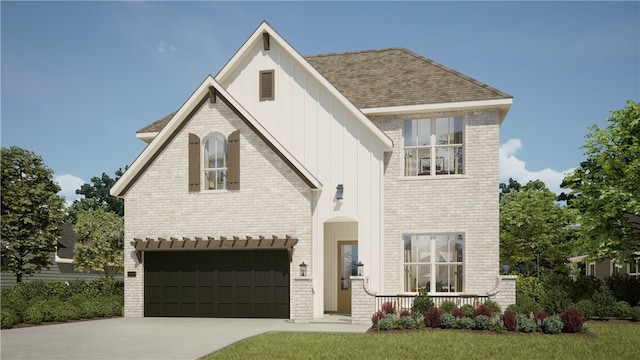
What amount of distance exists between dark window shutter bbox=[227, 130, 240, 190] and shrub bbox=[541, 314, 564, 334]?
1100 centimetres

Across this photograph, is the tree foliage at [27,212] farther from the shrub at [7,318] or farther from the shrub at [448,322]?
the shrub at [448,322]

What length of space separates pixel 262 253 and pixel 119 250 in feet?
81.5

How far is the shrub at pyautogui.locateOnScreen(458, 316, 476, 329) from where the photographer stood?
1603 cm

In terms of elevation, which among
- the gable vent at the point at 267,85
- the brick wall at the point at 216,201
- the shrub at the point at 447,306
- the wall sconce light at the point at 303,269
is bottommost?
the shrub at the point at 447,306

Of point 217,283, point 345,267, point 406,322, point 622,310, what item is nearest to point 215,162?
point 217,283

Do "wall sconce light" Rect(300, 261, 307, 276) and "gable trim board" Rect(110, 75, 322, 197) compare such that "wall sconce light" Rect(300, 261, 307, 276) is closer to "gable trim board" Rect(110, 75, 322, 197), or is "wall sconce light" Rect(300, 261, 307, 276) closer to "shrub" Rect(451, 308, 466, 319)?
"gable trim board" Rect(110, 75, 322, 197)

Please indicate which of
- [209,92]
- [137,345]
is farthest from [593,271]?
[137,345]

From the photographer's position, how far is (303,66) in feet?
70.1

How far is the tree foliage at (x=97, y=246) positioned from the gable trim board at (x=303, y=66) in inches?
918

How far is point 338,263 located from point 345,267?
331 mm

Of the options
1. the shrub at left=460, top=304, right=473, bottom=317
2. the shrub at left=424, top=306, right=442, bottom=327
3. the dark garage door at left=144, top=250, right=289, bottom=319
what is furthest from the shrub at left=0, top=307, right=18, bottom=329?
the shrub at left=460, top=304, right=473, bottom=317

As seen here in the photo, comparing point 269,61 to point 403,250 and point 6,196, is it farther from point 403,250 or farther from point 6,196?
point 6,196

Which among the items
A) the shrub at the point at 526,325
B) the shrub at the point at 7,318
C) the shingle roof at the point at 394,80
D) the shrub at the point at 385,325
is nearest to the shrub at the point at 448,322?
the shrub at the point at 385,325

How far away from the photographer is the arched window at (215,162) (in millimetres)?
21297
